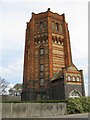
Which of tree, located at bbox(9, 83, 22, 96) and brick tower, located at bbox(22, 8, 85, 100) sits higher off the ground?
brick tower, located at bbox(22, 8, 85, 100)

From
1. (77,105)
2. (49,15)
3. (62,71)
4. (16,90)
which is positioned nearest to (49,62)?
(62,71)

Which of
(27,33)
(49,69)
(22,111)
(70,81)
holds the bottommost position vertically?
(22,111)

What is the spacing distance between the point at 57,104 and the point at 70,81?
11478mm

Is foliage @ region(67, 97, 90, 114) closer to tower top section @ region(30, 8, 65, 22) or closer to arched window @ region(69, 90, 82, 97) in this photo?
arched window @ region(69, 90, 82, 97)

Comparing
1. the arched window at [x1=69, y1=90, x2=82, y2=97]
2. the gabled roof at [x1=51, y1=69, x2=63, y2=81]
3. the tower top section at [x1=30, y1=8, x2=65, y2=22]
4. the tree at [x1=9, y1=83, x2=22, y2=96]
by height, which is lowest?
the tree at [x1=9, y1=83, x2=22, y2=96]

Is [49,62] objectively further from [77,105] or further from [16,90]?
[16,90]

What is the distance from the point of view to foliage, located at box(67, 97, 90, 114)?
30761mm

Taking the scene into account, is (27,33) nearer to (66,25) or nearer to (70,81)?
(66,25)

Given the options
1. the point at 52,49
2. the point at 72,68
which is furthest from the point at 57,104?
the point at 52,49

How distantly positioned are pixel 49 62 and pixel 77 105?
15748 millimetres

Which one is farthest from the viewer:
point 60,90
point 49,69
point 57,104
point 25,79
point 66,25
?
point 66,25

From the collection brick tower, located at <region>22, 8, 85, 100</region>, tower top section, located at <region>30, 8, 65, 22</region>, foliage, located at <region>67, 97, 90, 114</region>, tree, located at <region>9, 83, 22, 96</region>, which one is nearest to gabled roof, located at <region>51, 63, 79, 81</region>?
brick tower, located at <region>22, 8, 85, 100</region>

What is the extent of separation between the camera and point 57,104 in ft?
97.9

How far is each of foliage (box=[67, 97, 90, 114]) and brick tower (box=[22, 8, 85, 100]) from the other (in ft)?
20.9
